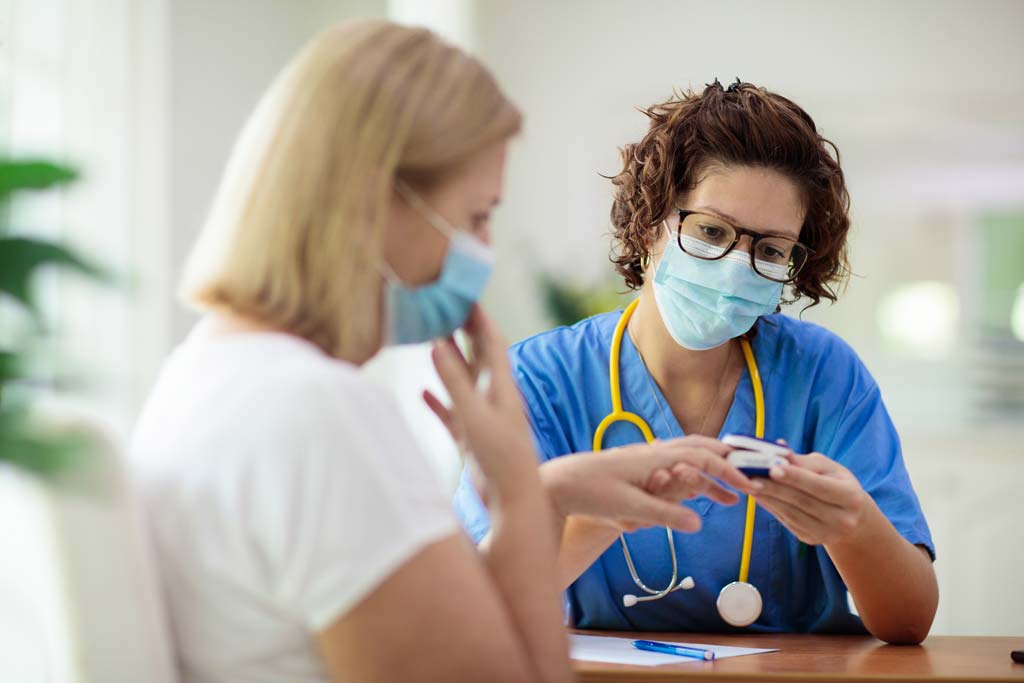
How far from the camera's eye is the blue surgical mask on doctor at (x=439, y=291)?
104 centimetres

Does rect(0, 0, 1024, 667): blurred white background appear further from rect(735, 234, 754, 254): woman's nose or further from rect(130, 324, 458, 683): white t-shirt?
rect(130, 324, 458, 683): white t-shirt

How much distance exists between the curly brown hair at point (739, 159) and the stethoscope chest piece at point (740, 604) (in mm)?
532

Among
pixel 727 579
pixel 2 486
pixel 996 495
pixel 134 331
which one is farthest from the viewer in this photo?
pixel 996 495

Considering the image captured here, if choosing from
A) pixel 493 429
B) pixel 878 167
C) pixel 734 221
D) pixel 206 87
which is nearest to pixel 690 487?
pixel 493 429

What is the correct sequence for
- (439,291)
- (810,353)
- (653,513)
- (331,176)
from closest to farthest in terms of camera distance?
(331,176)
(439,291)
(653,513)
(810,353)

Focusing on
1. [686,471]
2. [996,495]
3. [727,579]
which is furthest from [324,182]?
[996,495]

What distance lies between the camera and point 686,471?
1320 millimetres

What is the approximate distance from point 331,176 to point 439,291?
19 cm

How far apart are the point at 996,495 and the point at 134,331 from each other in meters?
3.20

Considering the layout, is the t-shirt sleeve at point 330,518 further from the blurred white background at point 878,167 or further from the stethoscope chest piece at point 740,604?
the blurred white background at point 878,167

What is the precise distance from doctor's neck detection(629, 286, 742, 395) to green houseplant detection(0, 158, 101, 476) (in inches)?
48.5

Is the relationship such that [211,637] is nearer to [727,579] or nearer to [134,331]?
[727,579]

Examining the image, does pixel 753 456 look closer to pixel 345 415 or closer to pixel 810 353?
pixel 810 353

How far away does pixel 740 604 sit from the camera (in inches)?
62.9
